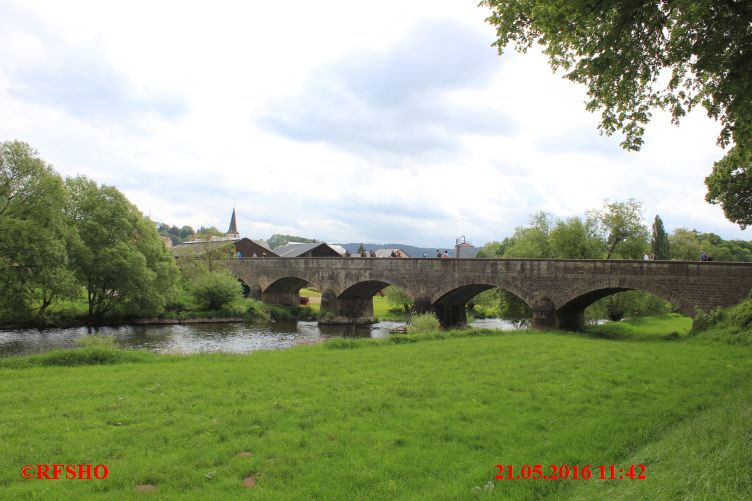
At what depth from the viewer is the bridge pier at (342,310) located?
3838 centimetres

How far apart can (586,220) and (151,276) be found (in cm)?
3113

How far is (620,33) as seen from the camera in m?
9.70

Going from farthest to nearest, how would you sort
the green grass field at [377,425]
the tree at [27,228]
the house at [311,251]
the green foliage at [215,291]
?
the house at [311,251]
the green foliage at [215,291]
the tree at [27,228]
the green grass field at [377,425]

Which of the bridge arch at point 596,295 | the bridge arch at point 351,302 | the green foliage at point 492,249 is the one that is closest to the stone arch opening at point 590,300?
the bridge arch at point 596,295

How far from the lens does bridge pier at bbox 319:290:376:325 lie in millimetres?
38375

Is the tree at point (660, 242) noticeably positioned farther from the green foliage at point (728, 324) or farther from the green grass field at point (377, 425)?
the green grass field at point (377, 425)

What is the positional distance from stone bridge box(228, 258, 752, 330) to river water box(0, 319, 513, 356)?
12.0 feet

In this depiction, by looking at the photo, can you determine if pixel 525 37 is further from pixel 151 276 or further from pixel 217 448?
A: pixel 151 276

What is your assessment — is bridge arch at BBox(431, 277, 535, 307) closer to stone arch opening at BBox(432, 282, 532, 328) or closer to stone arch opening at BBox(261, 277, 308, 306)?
stone arch opening at BBox(432, 282, 532, 328)

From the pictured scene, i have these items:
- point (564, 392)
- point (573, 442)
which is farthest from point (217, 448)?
point (564, 392)

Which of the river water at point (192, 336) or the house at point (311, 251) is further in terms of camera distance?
the house at point (311, 251)

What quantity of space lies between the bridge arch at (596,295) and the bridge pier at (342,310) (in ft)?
60.2

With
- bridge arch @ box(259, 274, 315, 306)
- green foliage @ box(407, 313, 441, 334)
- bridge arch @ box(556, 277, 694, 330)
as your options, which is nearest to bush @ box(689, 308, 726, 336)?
bridge arch @ box(556, 277, 694, 330)

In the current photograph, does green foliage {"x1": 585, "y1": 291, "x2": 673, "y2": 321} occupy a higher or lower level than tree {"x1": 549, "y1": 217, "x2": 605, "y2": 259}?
lower
